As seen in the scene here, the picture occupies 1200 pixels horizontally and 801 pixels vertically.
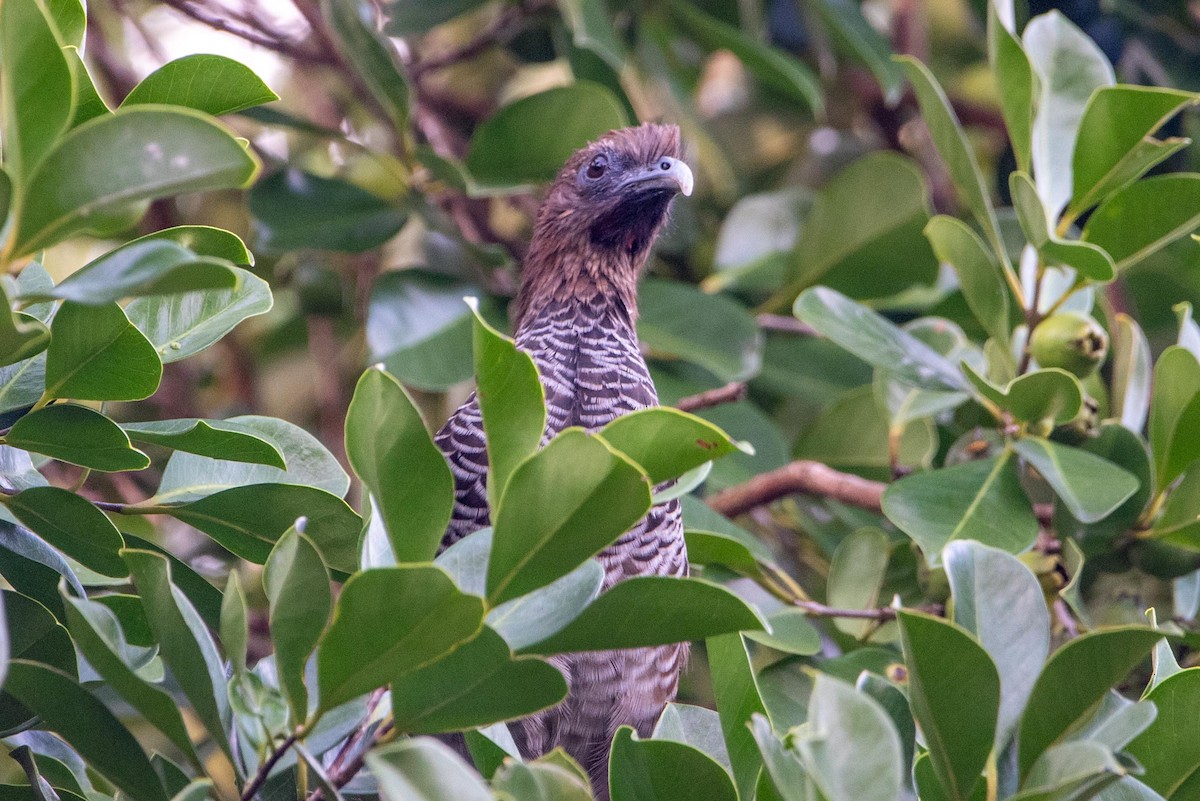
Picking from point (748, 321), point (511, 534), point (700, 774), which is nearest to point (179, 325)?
point (511, 534)

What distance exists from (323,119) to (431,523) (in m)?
3.58

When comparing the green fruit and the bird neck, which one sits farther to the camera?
the bird neck

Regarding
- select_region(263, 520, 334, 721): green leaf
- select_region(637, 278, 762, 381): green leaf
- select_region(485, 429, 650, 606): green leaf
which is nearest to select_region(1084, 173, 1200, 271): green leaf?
select_region(637, 278, 762, 381): green leaf

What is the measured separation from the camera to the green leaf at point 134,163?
117cm

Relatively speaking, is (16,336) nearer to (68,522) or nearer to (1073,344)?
(68,522)

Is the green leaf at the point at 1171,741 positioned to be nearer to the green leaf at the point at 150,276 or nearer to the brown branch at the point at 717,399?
the green leaf at the point at 150,276

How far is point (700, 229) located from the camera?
416 cm

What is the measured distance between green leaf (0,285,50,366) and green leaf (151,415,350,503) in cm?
36

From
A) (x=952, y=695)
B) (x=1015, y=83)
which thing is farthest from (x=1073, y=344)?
A: (x=952, y=695)

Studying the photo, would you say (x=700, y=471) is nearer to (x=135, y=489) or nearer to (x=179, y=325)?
(x=179, y=325)

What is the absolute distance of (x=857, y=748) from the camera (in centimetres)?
119

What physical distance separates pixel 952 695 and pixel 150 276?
956 millimetres

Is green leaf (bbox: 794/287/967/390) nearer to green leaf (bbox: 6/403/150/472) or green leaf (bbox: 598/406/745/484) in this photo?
green leaf (bbox: 598/406/745/484)

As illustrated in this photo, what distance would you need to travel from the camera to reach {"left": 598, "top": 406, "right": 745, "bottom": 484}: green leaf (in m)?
1.34
